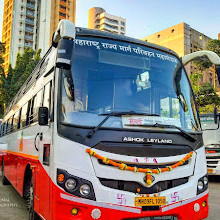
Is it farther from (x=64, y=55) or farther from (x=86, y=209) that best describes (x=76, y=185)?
(x=64, y=55)

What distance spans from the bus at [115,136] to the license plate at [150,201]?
13 mm

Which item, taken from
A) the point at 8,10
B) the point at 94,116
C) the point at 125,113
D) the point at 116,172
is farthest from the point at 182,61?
the point at 8,10

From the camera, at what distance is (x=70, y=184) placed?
156 inches

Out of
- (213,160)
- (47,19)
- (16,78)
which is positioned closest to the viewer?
(213,160)

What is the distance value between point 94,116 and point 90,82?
521 mm

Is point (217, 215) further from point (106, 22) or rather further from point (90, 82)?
point (106, 22)

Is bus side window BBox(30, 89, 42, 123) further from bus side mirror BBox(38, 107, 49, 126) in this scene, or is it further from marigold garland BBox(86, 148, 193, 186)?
marigold garland BBox(86, 148, 193, 186)

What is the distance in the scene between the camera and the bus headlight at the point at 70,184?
3.96m

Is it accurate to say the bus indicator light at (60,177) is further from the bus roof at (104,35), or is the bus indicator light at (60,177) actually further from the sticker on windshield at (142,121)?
the bus roof at (104,35)

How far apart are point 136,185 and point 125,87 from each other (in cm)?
139

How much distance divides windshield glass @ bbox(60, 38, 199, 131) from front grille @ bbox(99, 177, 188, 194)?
0.73 m

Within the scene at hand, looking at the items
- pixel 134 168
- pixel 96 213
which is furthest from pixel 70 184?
pixel 134 168

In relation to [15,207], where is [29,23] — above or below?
above

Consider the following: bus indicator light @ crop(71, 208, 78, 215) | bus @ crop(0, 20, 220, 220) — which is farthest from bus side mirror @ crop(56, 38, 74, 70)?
bus indicator light @ crop(71, 208, 78, 215)
